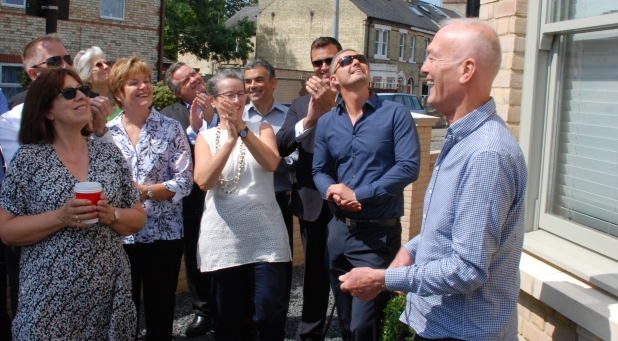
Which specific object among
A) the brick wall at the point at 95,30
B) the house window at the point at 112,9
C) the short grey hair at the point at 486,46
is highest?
the house window at the point at 112,9

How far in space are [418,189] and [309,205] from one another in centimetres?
277

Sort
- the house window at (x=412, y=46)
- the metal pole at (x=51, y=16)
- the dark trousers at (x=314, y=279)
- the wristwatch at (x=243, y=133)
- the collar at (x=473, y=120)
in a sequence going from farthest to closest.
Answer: the house window at (x=412, y=46)
the metal pole at (x=51, y=16)
the dark trousers at (x=314, y=279)
the wristwatch at (x=243, y=133)
the collar at (x=473, y=120)

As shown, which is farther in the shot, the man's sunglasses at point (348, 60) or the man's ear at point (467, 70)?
the man's sunglasses at point (348, 60)

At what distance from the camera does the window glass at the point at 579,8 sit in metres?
2.80

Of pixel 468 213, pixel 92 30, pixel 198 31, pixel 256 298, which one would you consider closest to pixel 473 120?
pixel 468 213

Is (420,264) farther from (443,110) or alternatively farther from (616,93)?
(616,93)

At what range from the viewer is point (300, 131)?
4.20 metres

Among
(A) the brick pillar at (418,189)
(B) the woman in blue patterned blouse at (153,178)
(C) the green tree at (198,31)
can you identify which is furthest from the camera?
(C) the green tree at (198,31)

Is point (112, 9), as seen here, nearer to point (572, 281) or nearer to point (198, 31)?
point (198, 31)

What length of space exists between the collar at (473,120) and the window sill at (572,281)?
1.07m

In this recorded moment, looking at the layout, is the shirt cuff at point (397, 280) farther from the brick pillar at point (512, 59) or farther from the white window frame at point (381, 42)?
the white window frame at point (381, 42)

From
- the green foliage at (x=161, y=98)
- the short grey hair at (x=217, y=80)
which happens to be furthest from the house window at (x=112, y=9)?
the short grey hair at (x=217, y=80)

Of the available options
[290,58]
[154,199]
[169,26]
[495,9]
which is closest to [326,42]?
[495,9]

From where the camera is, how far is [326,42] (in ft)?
15.3
